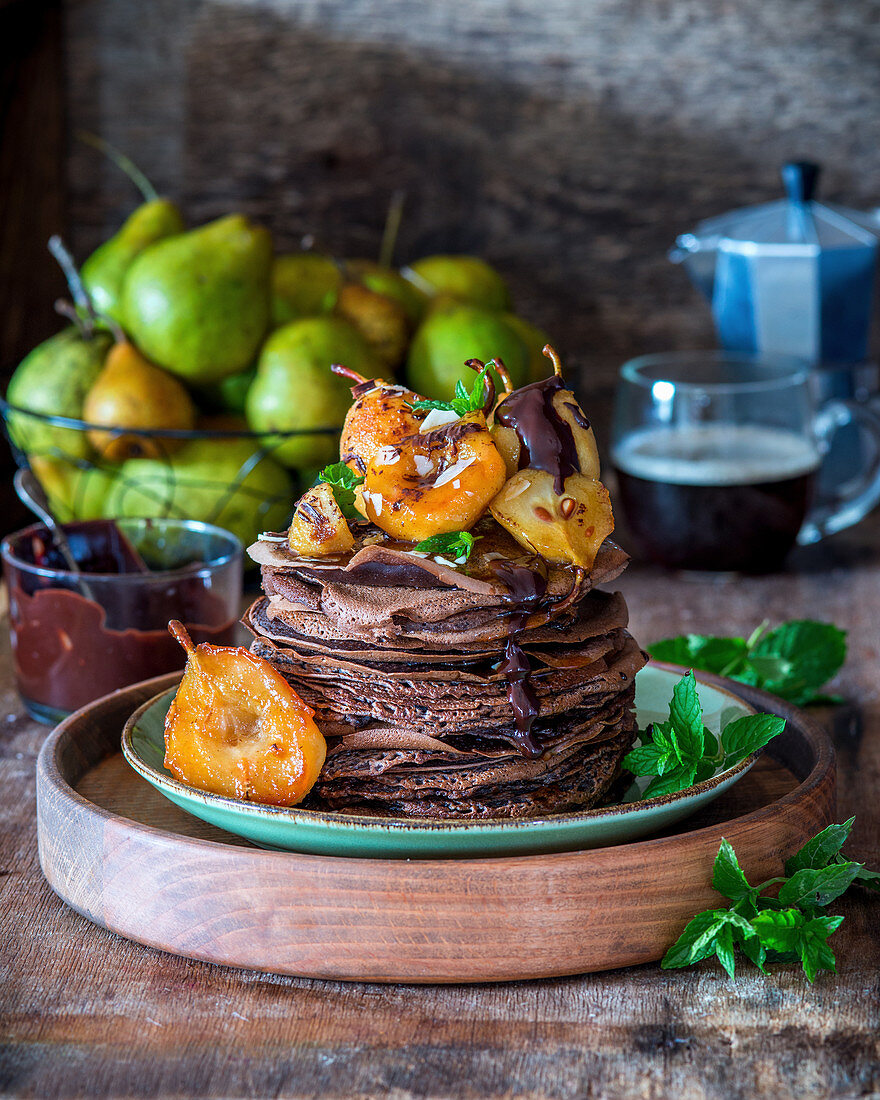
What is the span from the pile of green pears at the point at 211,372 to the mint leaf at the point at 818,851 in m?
0.63

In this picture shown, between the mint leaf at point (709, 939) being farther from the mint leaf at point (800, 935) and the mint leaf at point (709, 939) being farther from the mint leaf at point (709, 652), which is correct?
the mint leaf at point (709, 652)

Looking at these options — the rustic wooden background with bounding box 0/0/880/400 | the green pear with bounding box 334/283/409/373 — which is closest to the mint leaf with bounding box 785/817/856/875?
the green pear with bounding box 334/283/409/373

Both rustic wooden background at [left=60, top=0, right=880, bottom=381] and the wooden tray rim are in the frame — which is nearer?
the wooden tray rim

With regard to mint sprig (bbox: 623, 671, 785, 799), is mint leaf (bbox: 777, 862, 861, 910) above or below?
below

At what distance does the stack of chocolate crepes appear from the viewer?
1.89ft

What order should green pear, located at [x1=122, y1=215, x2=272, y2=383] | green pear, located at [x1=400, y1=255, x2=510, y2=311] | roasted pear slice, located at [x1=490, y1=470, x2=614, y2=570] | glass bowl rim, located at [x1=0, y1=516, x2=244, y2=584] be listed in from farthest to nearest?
green pear, located at [x1=400, y1=255, x2=510, y2=311] → green pear, located at [x1=122, y1=215, x2=272, y2=383] → glass bowl rim, located at [x1=0, y1=516, x2=244, y2=584] → roasted pear slice, located at [x1=490, y1=470, x2=614, y2=570]

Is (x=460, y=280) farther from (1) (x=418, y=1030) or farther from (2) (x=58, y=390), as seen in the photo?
(1) (x=418, y=1030)

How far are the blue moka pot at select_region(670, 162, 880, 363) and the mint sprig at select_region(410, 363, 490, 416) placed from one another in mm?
976

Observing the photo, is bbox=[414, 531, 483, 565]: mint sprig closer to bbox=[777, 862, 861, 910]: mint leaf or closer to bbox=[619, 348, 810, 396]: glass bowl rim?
bbox=[777, 862, 861, 910]: mint leaf

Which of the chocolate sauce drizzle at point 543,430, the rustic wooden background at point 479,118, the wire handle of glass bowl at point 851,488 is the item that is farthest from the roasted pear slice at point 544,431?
the rustic wooden background at point 479,118

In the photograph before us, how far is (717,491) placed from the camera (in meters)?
1.25

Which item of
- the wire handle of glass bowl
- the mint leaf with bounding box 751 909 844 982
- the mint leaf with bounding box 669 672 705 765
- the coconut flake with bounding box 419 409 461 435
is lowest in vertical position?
the wire handle of glass bowl

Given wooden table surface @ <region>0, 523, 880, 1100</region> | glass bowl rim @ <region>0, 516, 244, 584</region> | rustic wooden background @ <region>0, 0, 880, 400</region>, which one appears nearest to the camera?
wooden table surface @ <region>0, 523, 880, 1100</region>

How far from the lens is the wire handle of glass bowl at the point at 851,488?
1395 millimetres
